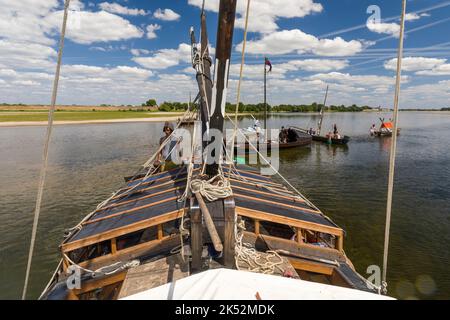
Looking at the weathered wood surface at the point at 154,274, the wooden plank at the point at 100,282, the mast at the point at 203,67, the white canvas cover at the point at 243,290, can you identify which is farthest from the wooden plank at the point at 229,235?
the wooden plank at the point at 100,282

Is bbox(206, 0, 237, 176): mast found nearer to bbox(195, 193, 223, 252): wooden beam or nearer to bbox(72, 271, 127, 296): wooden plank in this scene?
bbox(195, 193, 223, 252): wooden beam

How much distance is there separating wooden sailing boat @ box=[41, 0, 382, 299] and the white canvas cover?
0.05 ft

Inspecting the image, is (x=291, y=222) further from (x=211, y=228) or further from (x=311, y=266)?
(x=211, y=228)

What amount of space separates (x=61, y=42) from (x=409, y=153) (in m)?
41.9

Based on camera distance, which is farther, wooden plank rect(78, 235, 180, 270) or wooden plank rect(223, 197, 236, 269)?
wooden plank rect(78, 235, 180, 270)

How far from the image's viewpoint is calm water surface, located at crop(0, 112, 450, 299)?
10.0 metres

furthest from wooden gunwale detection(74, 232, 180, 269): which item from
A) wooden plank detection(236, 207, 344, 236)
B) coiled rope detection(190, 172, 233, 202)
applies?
wooden plank detection(236, 207, 344, 236)

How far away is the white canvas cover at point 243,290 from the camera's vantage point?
11.0 ft

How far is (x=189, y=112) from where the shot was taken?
978 cm

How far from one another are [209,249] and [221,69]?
13.3 ft

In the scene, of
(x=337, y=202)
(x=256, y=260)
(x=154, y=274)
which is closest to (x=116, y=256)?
(x=154, y=274)

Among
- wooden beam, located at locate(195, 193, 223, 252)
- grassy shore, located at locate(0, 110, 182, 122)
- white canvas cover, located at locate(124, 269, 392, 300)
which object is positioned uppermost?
grassy shore, located at locate(0, 110, 182, 122)
